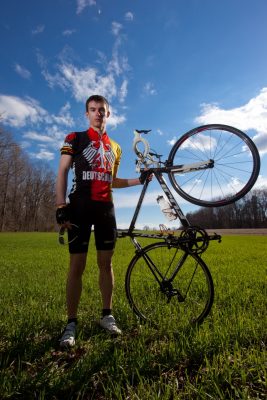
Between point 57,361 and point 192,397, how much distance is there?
4.90ft

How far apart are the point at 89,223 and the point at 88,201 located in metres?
0.29

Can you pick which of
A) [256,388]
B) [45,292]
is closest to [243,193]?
[256,388]

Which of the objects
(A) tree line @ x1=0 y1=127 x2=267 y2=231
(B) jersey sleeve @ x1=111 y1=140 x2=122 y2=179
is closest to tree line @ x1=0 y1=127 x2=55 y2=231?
(A) tree line @ x1=0 y1=127 x2=267 y2=231

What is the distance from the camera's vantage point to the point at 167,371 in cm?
294


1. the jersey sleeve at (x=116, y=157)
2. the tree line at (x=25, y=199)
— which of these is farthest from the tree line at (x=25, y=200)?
the jersey sleeve at (x=116, y=157)

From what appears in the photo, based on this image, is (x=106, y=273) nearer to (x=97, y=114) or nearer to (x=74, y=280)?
(x=74, y=280)

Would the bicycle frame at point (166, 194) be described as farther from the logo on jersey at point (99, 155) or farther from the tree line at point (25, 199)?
the tree line at point (25, 199)

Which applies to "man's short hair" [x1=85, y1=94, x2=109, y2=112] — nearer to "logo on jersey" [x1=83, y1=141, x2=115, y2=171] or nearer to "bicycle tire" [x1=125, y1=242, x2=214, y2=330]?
"logo on jersey" [x1=83, y1=141, x2=115, y2=171]

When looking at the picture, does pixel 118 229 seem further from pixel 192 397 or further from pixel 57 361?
pixel 192 397

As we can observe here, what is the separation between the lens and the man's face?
416cm

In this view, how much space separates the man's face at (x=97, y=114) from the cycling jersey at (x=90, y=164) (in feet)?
0.36

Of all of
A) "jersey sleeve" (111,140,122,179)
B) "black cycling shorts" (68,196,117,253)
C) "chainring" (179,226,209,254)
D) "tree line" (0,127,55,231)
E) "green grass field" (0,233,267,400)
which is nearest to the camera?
"green grass field" (0,233,267,400)

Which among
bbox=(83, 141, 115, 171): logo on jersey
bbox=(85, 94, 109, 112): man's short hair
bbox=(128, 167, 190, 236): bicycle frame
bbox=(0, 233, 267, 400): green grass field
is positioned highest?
bbox=(85, 94, 109, 112): man's short hair

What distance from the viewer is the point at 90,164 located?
3.98 m
